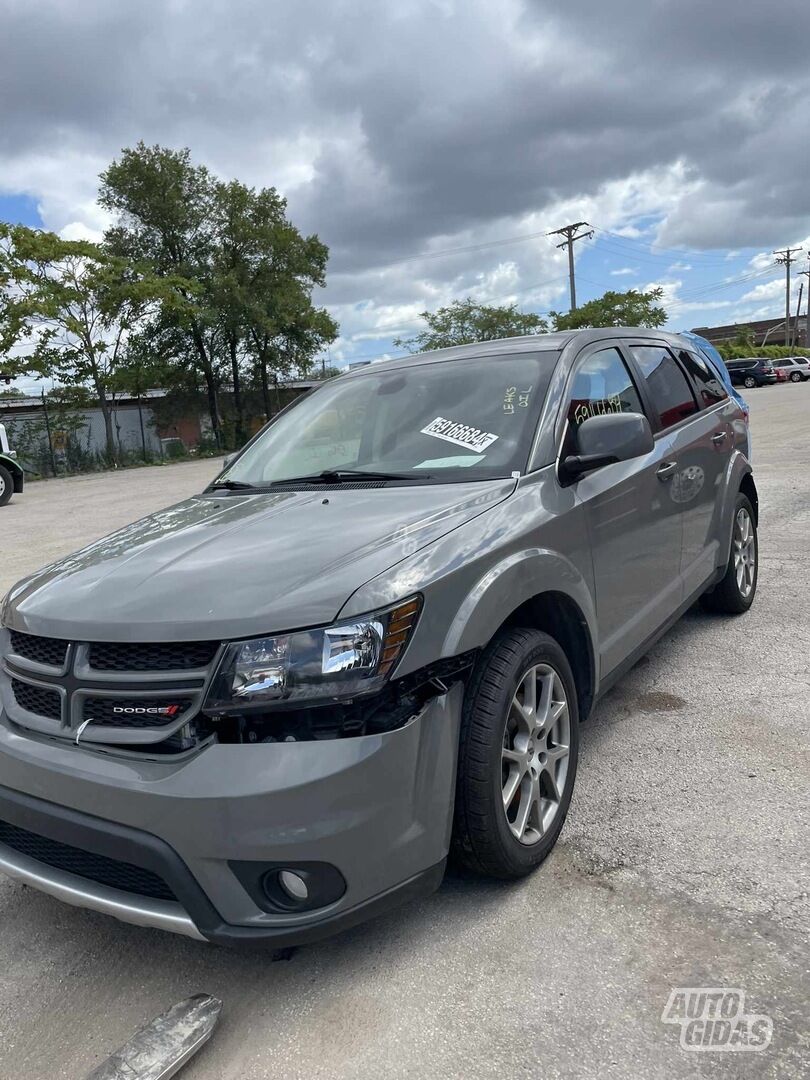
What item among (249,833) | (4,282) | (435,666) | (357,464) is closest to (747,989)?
(435,666)

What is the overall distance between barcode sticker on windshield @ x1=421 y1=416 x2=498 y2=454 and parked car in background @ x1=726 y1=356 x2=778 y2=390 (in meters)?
50.7

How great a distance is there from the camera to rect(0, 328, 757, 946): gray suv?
2.01 meters

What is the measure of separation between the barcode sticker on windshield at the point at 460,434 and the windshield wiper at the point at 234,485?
0.80 metres

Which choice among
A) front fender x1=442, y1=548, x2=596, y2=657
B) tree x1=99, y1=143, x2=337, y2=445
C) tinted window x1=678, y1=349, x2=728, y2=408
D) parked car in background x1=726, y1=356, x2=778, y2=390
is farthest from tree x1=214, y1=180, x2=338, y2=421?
front fender x1=442, y1=548, x2=596, y2=657

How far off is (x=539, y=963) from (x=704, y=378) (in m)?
3.72

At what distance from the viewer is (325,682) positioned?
2045 millimetres

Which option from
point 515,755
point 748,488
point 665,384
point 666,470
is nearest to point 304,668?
point 515,755

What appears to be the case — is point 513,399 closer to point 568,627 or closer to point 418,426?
point 418,426

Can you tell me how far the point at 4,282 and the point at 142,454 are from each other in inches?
306

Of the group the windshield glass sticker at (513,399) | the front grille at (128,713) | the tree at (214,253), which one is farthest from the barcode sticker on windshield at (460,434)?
the tree at (214,253)

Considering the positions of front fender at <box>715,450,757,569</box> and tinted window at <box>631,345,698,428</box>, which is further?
front fender at <box>715,450,757,569</box>

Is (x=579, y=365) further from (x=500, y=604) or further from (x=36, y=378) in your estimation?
(x=36, y=378)

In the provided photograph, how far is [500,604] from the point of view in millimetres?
2428

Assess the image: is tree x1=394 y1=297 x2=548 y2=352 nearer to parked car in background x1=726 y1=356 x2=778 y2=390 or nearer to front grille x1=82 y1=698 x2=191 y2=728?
parked car in background x1=726 y1=356 x2=778 y2=390
